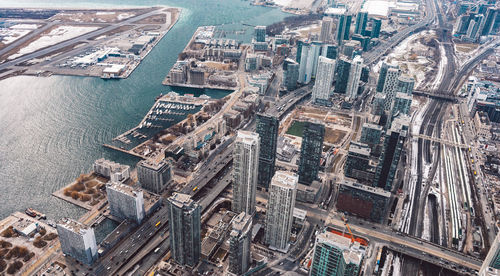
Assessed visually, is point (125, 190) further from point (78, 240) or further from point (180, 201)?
point (180, 201)

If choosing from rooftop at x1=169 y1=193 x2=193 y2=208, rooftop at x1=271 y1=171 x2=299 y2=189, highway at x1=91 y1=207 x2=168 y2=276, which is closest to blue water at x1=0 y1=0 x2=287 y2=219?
highway at x1=91 y1=207 x2=168 y2=276

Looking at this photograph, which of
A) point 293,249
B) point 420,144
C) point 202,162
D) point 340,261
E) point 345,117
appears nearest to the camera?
point 340,261

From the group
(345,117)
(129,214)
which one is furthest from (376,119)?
(129,214)

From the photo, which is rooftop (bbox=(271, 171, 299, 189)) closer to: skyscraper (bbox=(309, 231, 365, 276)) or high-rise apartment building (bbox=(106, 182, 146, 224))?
skyscraper (bbox=(309, 231, 365, 276))

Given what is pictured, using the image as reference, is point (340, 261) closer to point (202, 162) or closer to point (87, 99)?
point (202, 162)

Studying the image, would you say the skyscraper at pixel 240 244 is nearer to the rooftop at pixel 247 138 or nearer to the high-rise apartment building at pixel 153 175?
the rooftop at pixel 247 138

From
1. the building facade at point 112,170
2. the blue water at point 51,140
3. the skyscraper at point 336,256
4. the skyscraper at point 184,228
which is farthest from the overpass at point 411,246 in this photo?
the blue water at point 51,140
